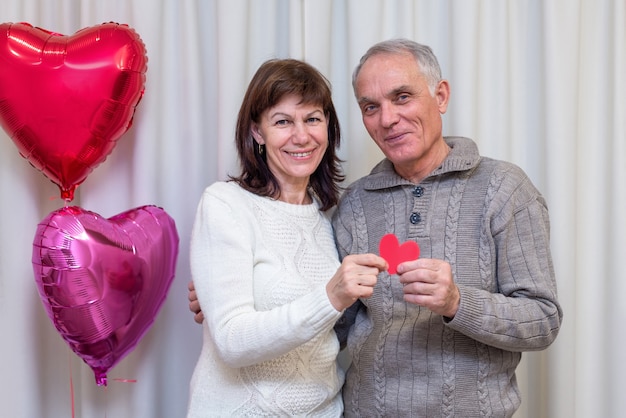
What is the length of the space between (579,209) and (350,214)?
72cm

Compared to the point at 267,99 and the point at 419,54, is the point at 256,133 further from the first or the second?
the point at 419,54

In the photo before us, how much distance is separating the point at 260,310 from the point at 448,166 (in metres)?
0.59

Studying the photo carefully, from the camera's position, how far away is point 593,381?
1.89 metres

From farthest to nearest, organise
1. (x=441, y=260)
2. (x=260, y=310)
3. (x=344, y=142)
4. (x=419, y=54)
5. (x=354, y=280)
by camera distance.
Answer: (x=344, y=142), (x=419, y=54), (x=260, y=310), (x=441, y=260), (x=354, y=280)

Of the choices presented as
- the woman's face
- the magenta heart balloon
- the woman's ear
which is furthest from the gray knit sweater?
the magenta heart balloon

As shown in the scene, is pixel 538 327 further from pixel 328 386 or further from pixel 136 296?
pixel 136 296

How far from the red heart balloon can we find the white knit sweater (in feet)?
1.35

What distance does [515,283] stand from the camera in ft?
4.90

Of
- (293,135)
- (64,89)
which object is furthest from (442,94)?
(64,89)

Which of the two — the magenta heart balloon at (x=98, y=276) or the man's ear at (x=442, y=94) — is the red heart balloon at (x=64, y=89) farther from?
the man's ear at (x=442, y=94)

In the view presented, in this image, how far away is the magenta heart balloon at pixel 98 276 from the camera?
1.63 m

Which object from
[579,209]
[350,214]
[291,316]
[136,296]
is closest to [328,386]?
[291,316]

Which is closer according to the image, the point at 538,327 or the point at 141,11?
the point at 538,327

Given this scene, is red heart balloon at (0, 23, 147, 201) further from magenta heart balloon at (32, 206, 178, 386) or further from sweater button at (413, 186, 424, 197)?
sweater button at (413, 186, 424, 197)
